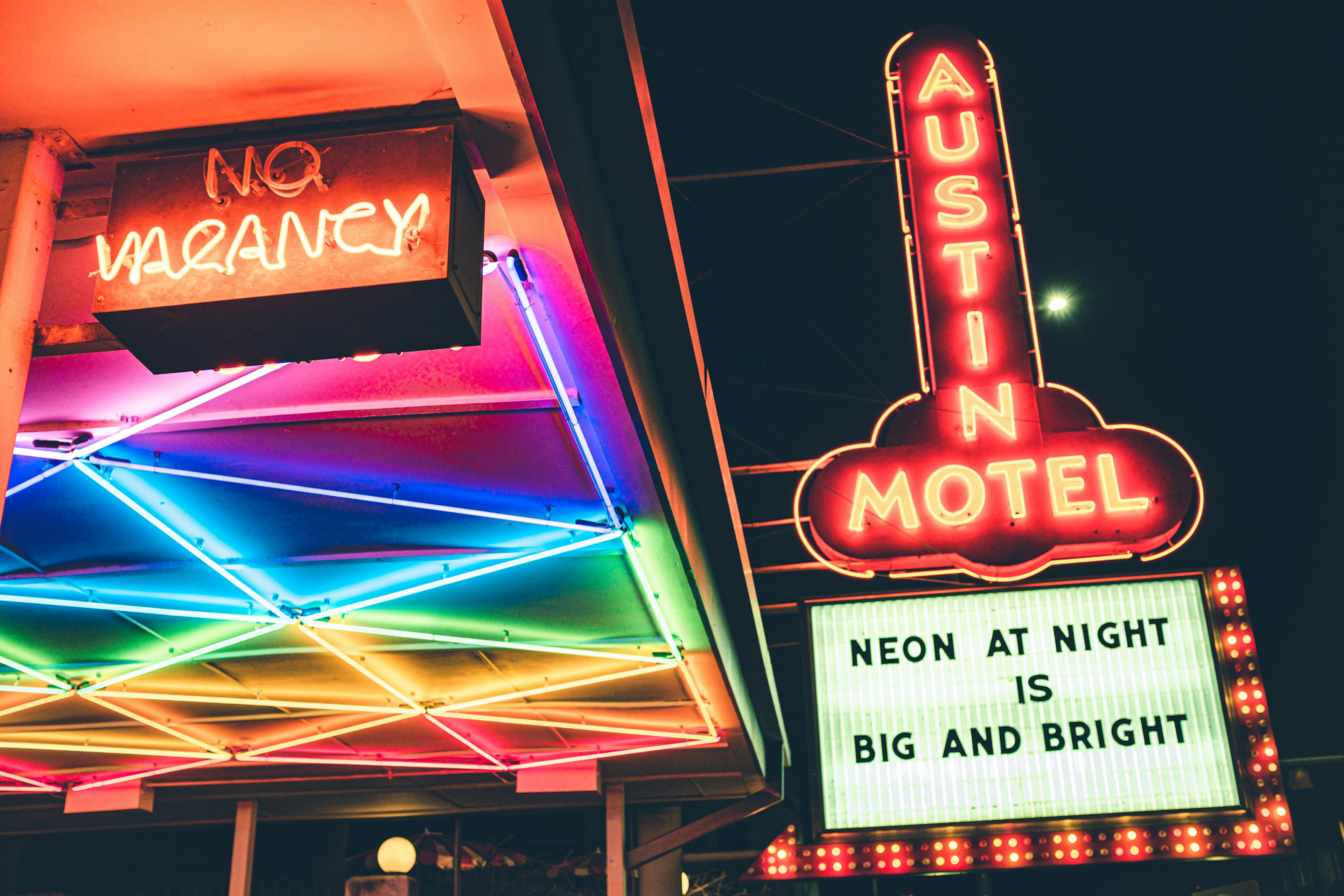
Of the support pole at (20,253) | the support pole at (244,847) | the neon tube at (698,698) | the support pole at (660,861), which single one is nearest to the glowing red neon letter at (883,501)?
the neon tube at (698,698)

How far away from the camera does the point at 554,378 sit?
478 cm

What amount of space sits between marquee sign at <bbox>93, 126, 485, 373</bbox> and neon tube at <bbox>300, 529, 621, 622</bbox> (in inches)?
107

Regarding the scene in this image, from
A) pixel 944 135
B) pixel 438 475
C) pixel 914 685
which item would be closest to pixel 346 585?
pixel 438 475

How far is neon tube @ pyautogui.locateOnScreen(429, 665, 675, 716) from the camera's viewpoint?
28.2ft

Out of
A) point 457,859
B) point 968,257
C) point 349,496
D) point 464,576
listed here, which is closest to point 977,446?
point 968,257

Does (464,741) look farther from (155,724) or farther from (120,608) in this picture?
(120,608)

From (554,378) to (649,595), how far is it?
2767mm

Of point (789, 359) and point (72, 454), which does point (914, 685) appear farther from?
point (72, 454)

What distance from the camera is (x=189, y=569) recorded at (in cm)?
705

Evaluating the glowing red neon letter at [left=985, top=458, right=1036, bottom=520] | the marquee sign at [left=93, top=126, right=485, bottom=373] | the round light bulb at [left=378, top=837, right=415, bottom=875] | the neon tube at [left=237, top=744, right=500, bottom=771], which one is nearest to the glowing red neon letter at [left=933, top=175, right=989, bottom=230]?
the glowing red neon letter at [left=985, top=458, right=1036, bottom=520]

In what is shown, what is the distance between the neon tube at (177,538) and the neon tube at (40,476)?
0.07 m

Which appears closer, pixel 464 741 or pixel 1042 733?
pixel 464 741

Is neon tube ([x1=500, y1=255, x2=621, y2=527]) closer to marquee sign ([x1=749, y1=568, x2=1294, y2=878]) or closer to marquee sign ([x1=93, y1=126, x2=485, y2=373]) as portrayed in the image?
marquee sign ([x1=93, y1=126, x2=485, y2=373])

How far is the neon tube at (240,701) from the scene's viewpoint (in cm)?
900
